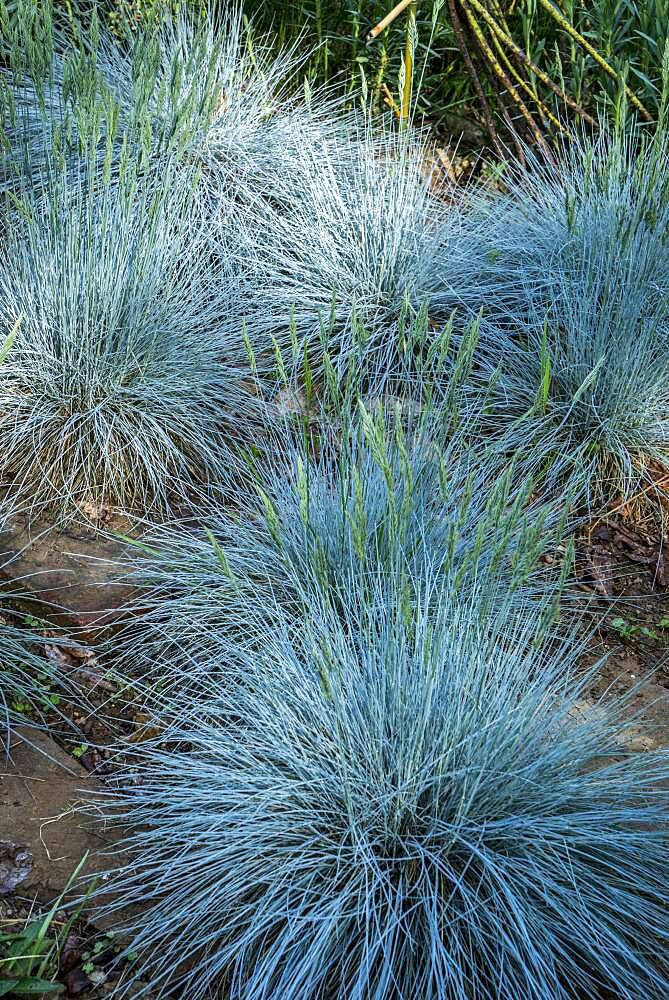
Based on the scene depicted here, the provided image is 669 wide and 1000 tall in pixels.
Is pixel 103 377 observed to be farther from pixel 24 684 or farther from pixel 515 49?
pixel 515 49

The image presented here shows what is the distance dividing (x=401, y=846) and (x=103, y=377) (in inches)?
71.3

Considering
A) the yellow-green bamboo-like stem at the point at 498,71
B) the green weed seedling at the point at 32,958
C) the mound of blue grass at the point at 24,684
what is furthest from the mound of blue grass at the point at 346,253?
the green weed seedling at the point at 32,958

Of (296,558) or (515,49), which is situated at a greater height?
(515,49)

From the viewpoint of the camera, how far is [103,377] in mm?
3039

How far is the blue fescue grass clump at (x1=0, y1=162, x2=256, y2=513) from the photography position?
117 inches

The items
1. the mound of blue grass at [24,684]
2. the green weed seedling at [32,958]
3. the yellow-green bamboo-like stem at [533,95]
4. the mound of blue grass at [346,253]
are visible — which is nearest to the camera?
the green weed seedling at [32,958]

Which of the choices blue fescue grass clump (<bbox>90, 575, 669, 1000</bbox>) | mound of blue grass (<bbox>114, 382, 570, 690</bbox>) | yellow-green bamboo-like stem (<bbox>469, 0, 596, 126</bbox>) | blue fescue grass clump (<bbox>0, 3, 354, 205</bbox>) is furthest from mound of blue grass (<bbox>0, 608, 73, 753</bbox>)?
yellow-green bamboo-like stem (<bbox>469, 0, 596, 126</bbox>)

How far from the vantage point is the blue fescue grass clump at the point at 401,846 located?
1.69m

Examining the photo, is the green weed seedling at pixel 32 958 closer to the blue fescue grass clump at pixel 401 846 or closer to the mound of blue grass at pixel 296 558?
the blue fescue grass clump at pixel 401 846

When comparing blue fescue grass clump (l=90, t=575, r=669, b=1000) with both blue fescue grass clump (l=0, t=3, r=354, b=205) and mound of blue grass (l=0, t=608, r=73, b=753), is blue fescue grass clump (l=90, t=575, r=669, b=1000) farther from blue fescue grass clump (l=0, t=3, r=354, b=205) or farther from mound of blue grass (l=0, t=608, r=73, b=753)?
blue fescue grass clump (l=0, t=3, r=354, b=205)

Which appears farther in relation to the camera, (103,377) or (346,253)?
(346,253)

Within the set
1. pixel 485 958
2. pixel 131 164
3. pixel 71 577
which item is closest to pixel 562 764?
pixel 485 958

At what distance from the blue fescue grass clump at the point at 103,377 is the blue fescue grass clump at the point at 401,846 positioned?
116 centimetres

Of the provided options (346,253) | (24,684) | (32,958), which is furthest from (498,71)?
(32,958)
